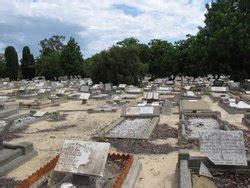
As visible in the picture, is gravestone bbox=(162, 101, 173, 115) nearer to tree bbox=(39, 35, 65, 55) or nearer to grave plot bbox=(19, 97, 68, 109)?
grave plot bbox=(19, 97, 68, 109)

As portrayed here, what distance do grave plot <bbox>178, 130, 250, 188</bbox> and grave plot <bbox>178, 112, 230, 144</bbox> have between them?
10.1 ft

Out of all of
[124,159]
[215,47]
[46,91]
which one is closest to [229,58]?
[215,47]

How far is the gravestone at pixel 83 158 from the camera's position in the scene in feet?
24.8

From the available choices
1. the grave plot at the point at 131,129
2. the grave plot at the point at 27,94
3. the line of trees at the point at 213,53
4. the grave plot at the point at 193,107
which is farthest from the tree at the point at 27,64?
the grave plot at the point at 131,129

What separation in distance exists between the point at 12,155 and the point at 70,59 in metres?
49.1

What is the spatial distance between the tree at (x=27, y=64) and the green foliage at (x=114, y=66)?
27798 millimetres

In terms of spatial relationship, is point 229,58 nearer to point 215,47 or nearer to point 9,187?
point 215,47

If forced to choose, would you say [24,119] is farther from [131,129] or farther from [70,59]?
[70,59]

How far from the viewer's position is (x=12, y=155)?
32.5 ft

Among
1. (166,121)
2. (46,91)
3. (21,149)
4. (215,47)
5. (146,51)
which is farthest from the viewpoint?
(146,51)

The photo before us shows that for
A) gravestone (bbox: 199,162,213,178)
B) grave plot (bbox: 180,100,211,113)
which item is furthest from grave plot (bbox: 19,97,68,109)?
gravestone (bbox: 199,162,213,178)

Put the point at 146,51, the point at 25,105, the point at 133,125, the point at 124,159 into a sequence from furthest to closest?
the point at 146,51
the point at 25,105
the point at 133,125
the point at 124,159

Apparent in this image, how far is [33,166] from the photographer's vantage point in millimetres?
9805

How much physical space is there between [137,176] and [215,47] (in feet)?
96.0
